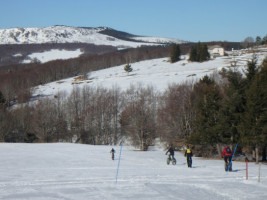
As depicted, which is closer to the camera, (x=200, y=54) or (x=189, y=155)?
(x=189, y=155)

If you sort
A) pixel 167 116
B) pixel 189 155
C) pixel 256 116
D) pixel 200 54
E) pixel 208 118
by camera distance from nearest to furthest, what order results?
pixel 189 155 → pixel 256 116 → pixel 208 118 → pixel 167 116 → pixel 200 54

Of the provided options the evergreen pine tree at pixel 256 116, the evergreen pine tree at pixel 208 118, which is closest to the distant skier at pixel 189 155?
the evergreen pine tree at pixel 256 116

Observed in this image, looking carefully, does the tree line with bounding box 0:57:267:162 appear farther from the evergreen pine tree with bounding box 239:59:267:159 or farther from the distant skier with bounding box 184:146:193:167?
the distant skier with bounding box 184:146:193:167

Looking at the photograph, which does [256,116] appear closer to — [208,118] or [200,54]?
[208,118]

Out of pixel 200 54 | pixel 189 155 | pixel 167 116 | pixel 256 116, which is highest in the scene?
pixel 200 54

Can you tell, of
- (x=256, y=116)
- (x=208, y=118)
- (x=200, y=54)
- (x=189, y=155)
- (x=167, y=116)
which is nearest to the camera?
(x=189, y=155)

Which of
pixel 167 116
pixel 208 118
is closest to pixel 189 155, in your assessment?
pixel 208 118

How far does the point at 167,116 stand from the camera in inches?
1810

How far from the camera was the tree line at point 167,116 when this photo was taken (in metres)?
29.1

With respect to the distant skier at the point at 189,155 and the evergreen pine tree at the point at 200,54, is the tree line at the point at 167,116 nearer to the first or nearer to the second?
the distant skier at the point at 189,155

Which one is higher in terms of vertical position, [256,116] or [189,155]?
[256,116]

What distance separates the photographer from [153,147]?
5378cm

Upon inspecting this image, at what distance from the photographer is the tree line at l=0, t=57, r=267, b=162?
2906 centimetres

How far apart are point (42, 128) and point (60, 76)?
291 ft
